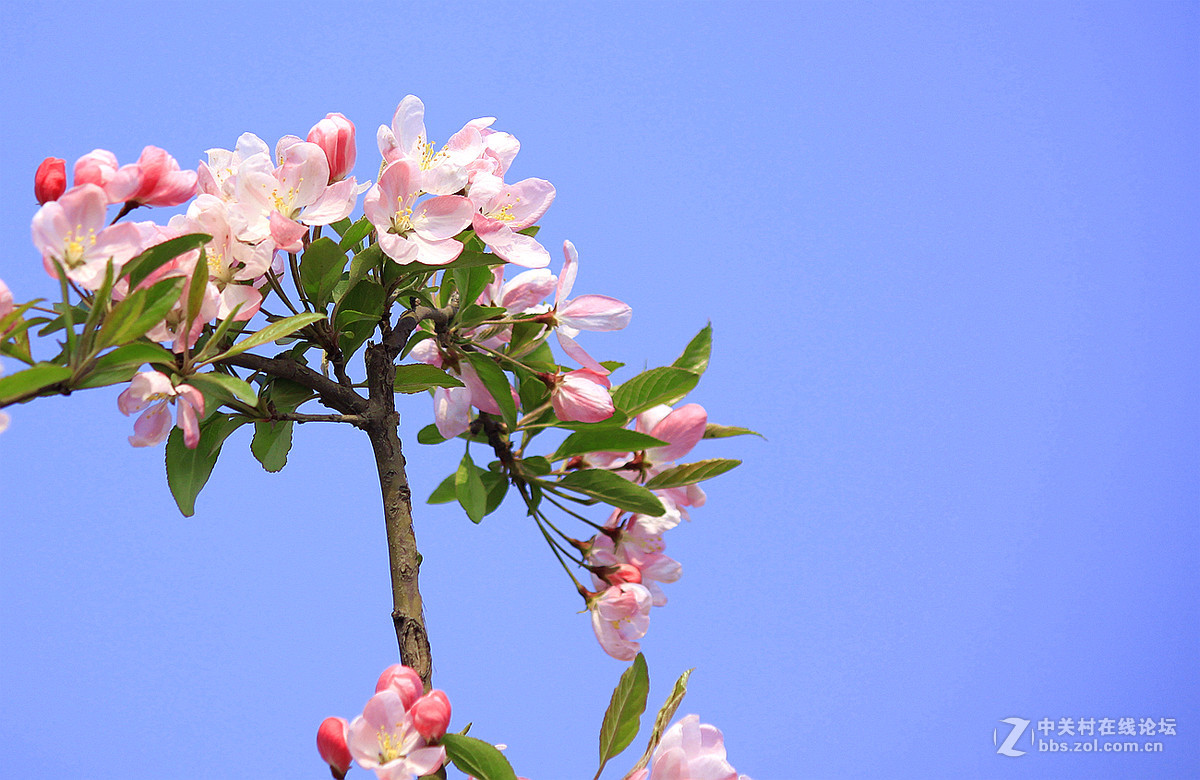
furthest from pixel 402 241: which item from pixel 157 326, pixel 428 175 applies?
pixel 157 326

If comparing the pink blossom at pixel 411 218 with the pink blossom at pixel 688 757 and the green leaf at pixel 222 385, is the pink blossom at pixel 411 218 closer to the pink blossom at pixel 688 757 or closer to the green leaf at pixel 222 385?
the green leaf at pixel 222 385

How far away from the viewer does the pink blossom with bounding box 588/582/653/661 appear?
0.79 metres

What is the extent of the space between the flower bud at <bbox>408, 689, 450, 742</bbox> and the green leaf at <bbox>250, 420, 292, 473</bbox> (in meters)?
0.27

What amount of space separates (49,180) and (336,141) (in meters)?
0.17

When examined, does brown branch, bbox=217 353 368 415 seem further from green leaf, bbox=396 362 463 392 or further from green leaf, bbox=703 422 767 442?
green leaf, bbox=703 422 767 442

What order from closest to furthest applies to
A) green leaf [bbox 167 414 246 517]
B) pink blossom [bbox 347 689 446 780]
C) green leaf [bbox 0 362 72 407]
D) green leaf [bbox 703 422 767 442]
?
1. green leaf [bbox 0 362 72 407]
2. pink blossom [bbox 347 689 446 780]
3. green leaf [bbox 167 414 246 517]
4. green leaf [bbox 703 422 767 442]

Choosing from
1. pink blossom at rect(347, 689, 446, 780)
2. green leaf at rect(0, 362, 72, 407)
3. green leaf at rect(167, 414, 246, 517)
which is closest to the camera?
green leaf at rect(0, 362, 72, 407)

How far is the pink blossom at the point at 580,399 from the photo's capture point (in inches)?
29.0

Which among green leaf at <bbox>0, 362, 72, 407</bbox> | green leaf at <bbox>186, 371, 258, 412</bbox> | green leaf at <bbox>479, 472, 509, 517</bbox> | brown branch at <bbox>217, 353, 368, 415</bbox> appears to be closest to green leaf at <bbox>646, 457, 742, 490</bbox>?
green leaf at <bbox>479, 472, 509, 517</bbox>

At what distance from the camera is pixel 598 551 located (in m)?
0.83

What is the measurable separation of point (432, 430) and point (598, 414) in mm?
195

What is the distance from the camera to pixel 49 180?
0.62 metres

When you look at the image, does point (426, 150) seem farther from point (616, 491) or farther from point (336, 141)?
point (616, 491)

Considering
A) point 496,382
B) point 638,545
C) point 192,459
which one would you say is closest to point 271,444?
point 192,459
